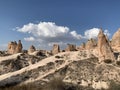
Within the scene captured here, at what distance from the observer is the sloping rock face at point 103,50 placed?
56.6 m

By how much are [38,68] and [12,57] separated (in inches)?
591

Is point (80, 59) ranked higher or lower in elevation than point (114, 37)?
lower

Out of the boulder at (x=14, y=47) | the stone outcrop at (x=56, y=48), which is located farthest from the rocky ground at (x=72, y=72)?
the boulder at (x=14, y=47)

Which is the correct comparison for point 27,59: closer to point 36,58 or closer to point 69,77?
point 36,58

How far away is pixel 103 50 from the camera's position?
188 feet

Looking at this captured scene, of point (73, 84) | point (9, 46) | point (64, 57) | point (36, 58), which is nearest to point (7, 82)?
point (73, 84)

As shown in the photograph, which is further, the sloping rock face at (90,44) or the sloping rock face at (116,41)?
the sloping rock face at (90,44)

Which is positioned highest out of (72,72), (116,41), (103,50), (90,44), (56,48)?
(116,41)

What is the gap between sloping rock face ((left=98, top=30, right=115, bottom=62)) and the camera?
56594 millimetres

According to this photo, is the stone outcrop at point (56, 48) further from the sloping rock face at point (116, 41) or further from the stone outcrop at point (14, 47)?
the sloping rock face at point (116, 41)

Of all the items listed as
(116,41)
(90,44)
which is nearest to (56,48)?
(90,44)

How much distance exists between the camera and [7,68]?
209 ft

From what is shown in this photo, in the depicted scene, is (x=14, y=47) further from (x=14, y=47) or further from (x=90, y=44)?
(x=90, y=44)

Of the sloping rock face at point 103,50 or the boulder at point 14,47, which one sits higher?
the boulder at point 14,47
